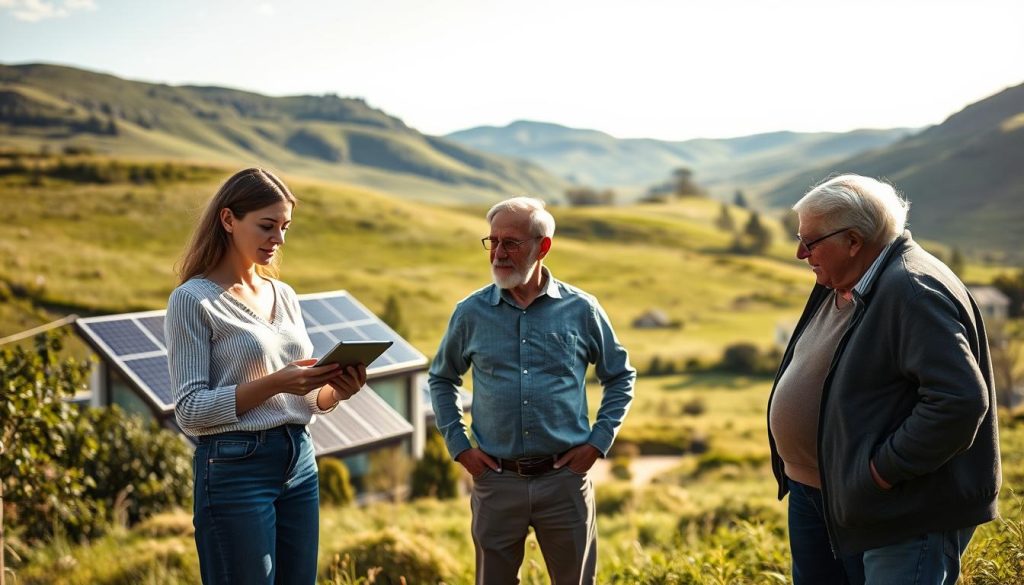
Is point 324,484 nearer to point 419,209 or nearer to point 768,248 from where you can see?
point 419,209

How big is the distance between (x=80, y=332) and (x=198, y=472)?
11.4m

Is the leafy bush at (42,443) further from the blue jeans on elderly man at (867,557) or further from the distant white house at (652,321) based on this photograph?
the distant white house at (652,321)

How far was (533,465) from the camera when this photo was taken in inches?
158

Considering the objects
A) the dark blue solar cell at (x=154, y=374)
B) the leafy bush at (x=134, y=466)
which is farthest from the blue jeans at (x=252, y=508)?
the dark blue solar cell at (x=154, y=374)

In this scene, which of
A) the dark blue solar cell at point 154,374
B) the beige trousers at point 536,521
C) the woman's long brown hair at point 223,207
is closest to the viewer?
the woman's long brown hair at point 223,207

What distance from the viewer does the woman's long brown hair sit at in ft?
11.1

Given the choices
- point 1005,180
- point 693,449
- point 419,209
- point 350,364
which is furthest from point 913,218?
point 350,364

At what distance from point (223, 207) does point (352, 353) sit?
797 millimetres

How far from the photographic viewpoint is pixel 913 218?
6255 inches

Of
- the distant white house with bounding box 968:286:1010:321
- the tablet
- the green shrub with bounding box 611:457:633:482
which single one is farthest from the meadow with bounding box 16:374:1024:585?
the distant white house with bounding box 968:286:1010:321

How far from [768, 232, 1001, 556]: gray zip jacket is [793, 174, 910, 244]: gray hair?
0.25 ft

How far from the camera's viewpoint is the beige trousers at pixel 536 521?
399 centimetres

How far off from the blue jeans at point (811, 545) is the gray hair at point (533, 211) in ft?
5.36

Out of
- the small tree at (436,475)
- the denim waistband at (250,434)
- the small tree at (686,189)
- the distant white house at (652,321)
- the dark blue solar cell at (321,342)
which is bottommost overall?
the distant white house at (652,321)
